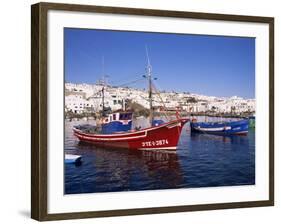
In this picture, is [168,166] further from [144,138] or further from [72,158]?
[72,158]

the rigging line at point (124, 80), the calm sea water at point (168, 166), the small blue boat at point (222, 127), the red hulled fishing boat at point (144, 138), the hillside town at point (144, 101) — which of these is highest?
the rigging line at point (124, 80)

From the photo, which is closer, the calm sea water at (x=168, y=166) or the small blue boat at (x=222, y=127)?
the calm sea water at (x=168, y=166)

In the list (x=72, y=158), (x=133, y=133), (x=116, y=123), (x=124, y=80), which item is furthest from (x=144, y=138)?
(x=72, y=158)

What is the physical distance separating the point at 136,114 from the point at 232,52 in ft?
2.92

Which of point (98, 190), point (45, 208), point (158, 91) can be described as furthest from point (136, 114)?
point (45, 208)

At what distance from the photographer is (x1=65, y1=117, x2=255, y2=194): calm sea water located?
493 centimetres

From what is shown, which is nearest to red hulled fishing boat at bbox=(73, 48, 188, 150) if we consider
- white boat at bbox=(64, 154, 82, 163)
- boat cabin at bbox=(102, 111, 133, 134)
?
boat cabin at bbox=(102, 111, 133, 134)

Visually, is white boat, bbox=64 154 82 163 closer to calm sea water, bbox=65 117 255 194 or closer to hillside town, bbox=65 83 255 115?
calm sea water, bbox=65 117 255 194

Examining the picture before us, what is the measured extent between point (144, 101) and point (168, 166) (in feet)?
1.57

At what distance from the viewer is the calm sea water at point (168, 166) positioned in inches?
194

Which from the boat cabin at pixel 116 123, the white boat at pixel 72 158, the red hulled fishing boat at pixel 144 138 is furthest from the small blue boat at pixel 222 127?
the white boat at pixel 72 158

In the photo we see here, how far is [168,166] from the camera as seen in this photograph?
17.0 ft

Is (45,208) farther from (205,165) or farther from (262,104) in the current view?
(262,104)

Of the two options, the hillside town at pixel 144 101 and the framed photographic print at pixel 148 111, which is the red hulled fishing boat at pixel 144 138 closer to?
the framed photographic print at pixel 148 111
